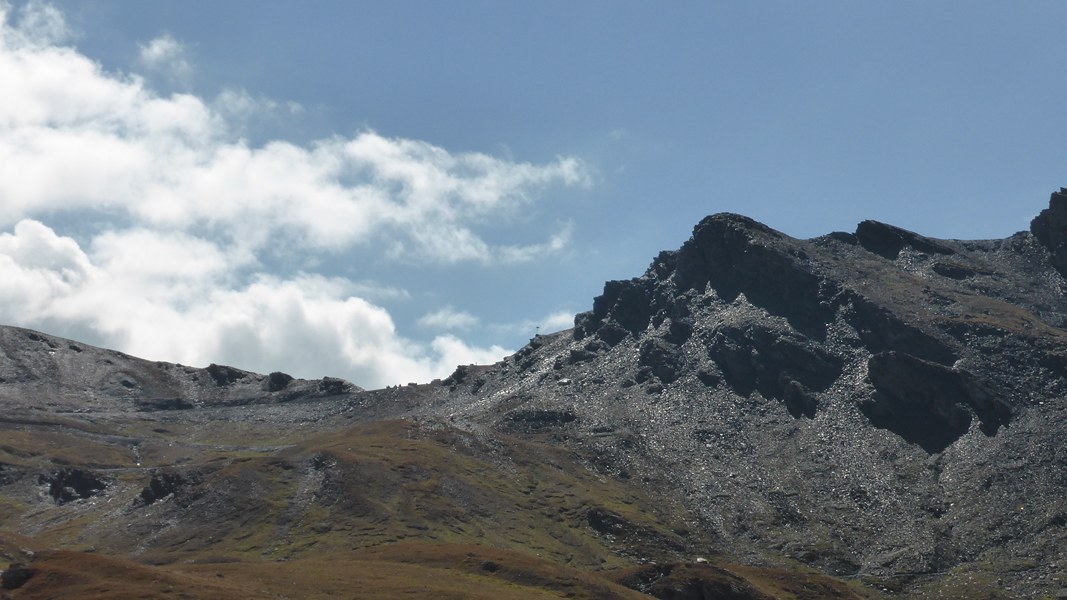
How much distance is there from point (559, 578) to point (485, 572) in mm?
12890

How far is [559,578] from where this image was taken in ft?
609

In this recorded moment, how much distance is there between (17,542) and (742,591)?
12160cm

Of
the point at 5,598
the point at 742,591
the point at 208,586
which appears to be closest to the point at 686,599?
the point at 742,591

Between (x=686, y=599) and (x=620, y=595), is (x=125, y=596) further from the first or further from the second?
(x=686, y=599)

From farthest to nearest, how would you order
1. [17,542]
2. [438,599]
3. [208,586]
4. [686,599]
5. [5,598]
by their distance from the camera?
1. [686,599]
2. [17,542]
3. [438,599]
4. [208,586]
5. [5,598]

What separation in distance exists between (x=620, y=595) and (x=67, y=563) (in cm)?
8519

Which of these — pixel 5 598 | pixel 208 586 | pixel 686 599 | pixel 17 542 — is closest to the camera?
pixel 5 598

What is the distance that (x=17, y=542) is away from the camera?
17462 cm

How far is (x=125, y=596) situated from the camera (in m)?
134

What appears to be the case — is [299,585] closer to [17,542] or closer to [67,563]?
[67,563]

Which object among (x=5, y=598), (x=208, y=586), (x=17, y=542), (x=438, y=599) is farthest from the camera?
(x=17, y=542)

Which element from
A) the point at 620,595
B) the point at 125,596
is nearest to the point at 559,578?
the point at 620,595

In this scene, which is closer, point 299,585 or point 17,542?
point 299,585

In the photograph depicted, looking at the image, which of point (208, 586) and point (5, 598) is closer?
point (5, 598)
